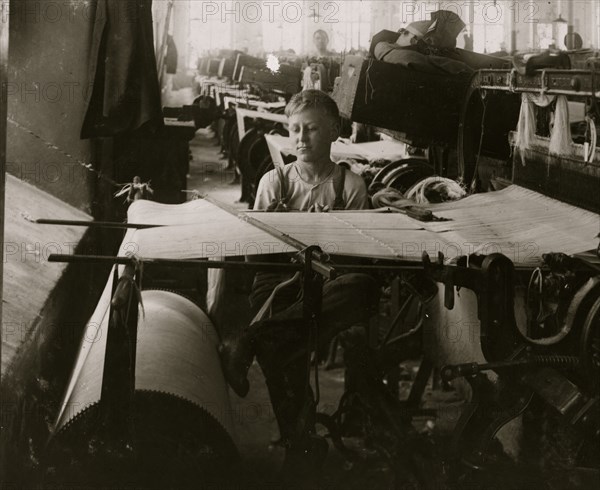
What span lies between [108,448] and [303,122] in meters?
1.56

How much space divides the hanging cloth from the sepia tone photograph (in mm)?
13

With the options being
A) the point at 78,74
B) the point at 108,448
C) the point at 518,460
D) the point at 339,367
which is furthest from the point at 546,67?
the point at 78,74

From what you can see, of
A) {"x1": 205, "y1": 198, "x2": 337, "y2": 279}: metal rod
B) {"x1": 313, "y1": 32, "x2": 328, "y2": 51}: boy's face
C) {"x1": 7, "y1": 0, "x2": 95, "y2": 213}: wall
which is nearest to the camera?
{"x1": 205, "y1": 198, "x2": 337, "y2": 279}: metal rod

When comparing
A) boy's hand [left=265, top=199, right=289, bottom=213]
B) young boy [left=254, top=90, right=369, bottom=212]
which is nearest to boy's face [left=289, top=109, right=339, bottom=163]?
young boy [left=254, top=90, right=369, bottom=212]

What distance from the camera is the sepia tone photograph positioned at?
2.16 m

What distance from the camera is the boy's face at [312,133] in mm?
3127

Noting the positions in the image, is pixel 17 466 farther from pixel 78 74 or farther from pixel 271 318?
pixel 78 74

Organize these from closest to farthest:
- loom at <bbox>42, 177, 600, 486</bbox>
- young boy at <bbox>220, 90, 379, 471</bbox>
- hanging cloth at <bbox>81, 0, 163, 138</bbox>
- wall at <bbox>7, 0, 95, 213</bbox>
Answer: loom at <bbox>42, 177, 600, 486</bbox>
young boy at <bbox>220, 90, 379, 471</bbox>
wall at <bbox>7, 0, 95, 213</bbox>
hanging cloth at <bbox>81, 0, 163, 138</bbox>

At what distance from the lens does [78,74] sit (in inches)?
177

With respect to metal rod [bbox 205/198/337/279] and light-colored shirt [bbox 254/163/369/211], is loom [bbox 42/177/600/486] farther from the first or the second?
light-colored shirt [bbox 254/163/369/211]

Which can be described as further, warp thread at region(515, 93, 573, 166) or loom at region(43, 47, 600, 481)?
warp thread at region(515, 93, 573, 166)

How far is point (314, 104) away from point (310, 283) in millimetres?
1216

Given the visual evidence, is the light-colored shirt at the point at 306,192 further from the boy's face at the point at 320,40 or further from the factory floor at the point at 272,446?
the boy's face at the point at 320,40

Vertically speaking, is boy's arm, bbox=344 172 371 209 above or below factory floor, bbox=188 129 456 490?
above
